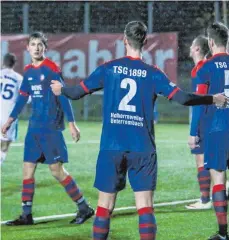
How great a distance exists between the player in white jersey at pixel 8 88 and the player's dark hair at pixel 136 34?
5.60 m

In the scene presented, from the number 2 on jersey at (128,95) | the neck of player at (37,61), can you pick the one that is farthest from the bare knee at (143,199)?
the neck of player at (37,61)

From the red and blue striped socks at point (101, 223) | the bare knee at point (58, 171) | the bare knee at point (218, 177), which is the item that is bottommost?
the bare knee at point (58, 171)

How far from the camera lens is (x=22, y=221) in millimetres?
7648

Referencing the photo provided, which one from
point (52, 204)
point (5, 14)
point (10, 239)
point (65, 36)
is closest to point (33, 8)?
point (5, 14)

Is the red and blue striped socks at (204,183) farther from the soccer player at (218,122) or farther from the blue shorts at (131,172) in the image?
the blue shorts at (131,172)

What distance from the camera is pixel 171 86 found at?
547 cm

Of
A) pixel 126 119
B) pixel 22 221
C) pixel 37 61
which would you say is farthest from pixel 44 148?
pixel 126 119

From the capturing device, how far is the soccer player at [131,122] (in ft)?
17.9

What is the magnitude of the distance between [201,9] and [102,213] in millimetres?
21299

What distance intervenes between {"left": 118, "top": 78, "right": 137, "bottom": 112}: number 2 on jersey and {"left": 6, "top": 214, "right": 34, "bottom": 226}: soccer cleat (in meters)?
2.58

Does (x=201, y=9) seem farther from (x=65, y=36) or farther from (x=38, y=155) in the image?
(x=38, y=155)

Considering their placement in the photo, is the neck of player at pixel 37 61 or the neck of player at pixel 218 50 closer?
the neck of player at pixel 218 50

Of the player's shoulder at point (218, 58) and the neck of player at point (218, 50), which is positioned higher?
the neck of player at point (218, 50)

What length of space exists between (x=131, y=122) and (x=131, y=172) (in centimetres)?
35
